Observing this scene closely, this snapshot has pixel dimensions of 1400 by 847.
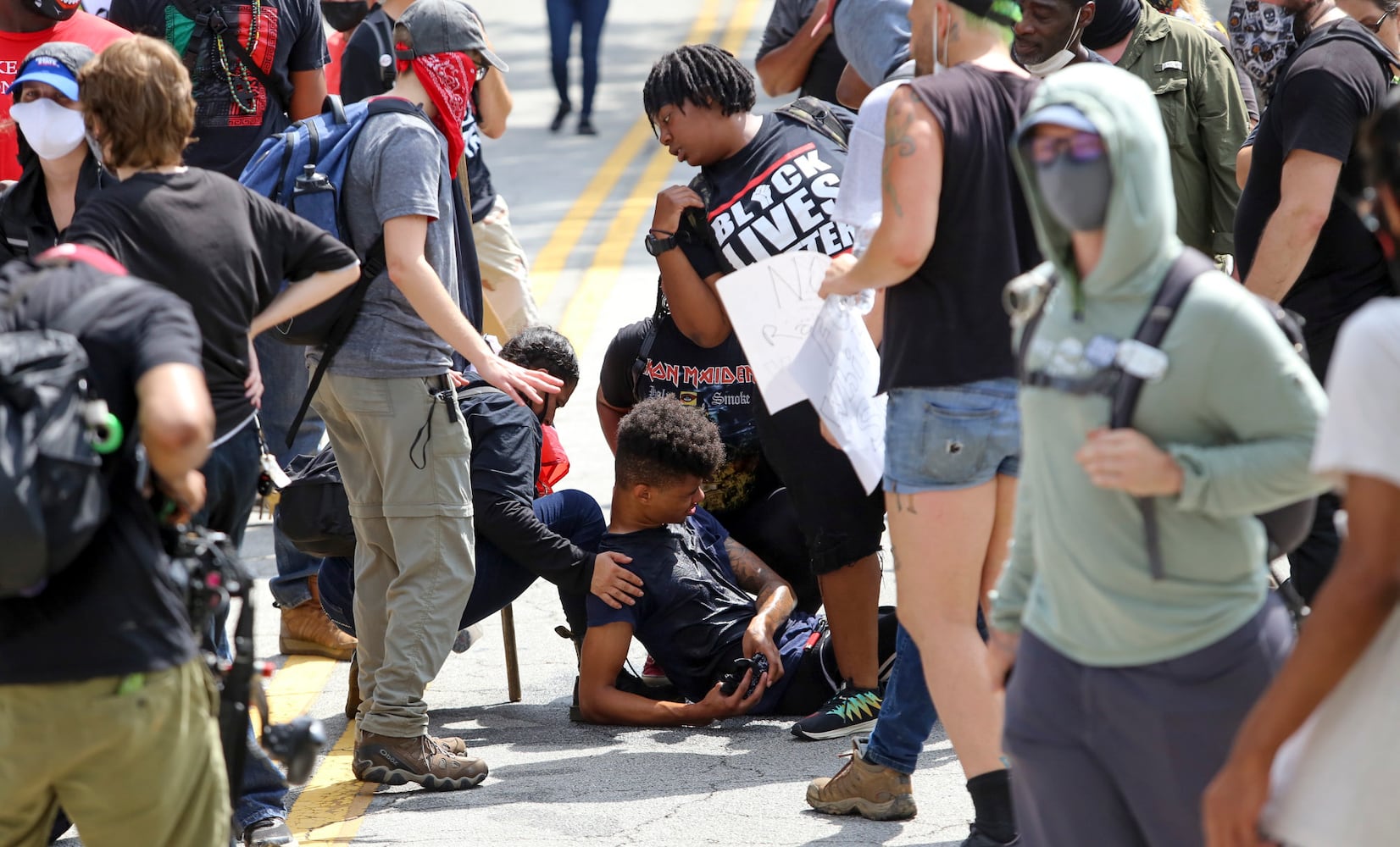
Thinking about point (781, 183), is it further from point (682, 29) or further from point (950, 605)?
point (682, 29)

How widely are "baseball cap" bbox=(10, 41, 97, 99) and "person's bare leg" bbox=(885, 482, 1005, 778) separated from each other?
7.90 feet

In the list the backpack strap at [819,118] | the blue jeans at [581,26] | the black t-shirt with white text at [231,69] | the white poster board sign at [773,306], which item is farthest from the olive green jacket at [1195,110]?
the blue jeans at [581,26]

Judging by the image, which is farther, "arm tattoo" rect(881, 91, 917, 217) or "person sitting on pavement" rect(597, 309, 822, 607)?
"person sitting on pavement" rect(597, 309, 822, 607)

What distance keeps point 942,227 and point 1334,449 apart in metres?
1.54

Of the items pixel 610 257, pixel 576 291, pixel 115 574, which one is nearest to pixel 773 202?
pixel 115 574

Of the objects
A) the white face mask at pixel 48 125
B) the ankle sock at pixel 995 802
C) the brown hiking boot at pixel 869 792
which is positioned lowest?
the brown hiking boot at pixel 869 792

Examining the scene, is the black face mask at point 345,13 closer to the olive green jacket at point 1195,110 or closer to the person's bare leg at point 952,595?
the olive green jacket at point 1195,110

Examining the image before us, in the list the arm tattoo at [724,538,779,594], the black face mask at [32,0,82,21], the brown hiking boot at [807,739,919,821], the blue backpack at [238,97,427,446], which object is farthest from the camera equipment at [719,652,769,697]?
the black face mask at [32,0,82,21]

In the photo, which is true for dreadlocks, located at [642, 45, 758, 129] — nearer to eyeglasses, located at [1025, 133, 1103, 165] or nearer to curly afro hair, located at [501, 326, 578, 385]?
curly afro hair, located at [501, 326, 578, 385]

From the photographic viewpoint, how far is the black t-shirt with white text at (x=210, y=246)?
11.0ft

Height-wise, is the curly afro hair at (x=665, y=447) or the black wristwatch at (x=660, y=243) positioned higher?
the black wristwatch at (x=660, y=243)

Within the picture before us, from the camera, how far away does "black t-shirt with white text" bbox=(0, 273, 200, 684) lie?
2.66 m

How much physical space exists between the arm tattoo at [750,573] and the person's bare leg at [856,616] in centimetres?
44

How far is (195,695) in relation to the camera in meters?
2.83
